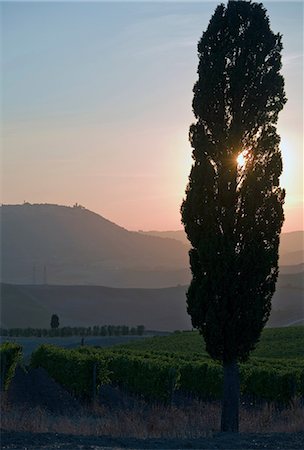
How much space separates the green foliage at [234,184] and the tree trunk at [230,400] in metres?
0.32

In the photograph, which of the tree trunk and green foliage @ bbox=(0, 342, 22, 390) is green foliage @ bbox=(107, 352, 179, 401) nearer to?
green foliage @ bbox=(0, 342, 22, 390)

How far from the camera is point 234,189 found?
731 inches

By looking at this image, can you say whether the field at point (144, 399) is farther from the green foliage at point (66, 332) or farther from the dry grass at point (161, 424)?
the green foliage at point (66, 332)

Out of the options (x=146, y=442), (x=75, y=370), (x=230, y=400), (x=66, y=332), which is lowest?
(x=146, y=442)

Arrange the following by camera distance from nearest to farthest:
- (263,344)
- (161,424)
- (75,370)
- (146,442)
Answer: (146,442) → (161,424) → (75,370) → (263,344)

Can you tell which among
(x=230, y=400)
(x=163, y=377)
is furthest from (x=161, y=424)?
(x=163, y=377)

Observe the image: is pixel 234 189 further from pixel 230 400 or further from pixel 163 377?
pixel 163 377

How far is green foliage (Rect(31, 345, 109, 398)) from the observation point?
91.8ft

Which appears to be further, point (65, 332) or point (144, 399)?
point (65, 332)

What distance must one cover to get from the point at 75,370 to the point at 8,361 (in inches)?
99.3

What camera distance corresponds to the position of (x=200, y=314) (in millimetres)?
18531

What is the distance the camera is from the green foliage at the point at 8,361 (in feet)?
91.5

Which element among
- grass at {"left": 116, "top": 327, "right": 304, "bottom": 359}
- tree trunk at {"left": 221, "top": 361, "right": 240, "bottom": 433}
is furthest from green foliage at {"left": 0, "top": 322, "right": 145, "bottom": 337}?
tree trunk at {"left": 221, "top": 361, "right": 240, "bottom": 433}

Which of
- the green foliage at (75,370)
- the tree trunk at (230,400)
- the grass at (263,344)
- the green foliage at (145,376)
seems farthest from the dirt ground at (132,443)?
the grass at (263,344)
